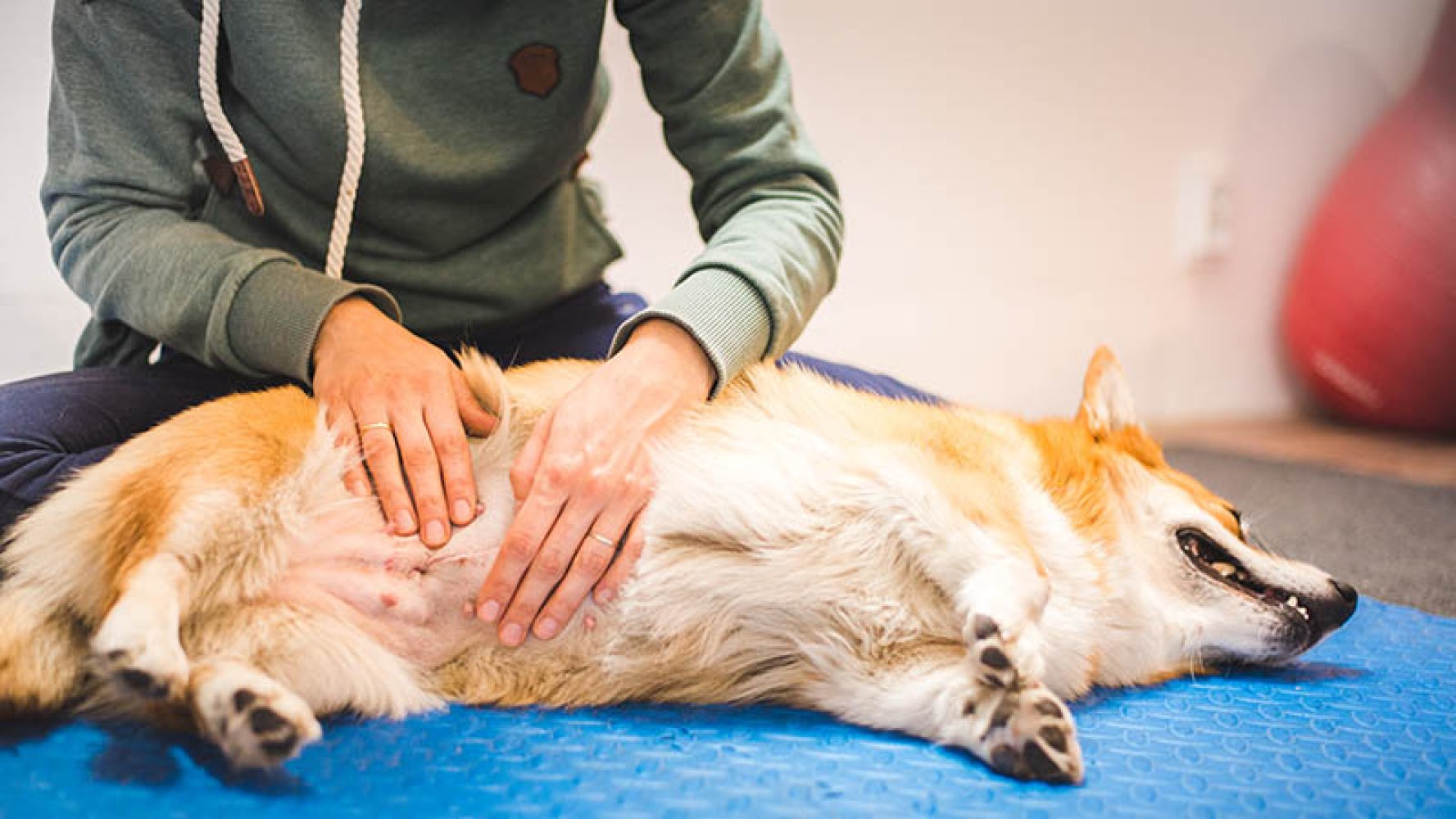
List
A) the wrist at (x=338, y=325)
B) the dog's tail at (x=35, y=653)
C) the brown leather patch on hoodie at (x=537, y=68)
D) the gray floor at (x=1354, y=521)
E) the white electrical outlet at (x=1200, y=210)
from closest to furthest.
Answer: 1. the dog's tail at (x=35, y=653)
2. the wrist at (x=338, y=325)
3. the brown leather patch on hoodie at (x=537, y=68)
4. the gray floor at (x=1354, y=521)
5. the white electrical outlet at (x=1200, y=210)

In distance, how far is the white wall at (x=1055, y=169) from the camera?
2955 millimetres

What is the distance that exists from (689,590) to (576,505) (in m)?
0.17

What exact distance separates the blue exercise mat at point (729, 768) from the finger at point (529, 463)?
0.25 metres

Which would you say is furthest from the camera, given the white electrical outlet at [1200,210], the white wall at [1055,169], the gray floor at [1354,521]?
the white electrical outlet at [1200,210]

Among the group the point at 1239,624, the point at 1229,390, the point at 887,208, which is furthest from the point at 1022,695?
the point at 1229,390

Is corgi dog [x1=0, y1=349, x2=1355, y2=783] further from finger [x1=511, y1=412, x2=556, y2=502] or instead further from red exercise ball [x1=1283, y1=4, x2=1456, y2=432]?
red exercise ball [x1=1283, y1=4, x2=1456, y2=432]

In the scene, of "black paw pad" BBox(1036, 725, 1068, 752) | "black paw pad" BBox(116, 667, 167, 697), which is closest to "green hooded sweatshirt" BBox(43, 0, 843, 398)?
"black paw pad" BBox(116, 667, 167, 697)

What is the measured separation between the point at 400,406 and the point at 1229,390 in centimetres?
369

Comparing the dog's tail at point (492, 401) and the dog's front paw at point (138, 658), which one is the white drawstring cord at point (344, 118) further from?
the dog's front paw at point (138, 658)

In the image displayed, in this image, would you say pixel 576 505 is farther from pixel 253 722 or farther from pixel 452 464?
pixel 253 722

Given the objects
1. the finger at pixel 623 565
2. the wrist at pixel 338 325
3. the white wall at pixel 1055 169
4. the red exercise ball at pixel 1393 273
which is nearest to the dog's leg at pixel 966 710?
the finger at pixel 623 565

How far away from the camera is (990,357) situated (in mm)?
3414

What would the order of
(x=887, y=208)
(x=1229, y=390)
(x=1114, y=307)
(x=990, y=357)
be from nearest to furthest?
1. (x=887, y=208)
2. (x=990, y=357)
3. (x=1114, y=307)
4. (x=1229, y=390)

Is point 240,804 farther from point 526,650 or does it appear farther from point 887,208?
point 887,208
